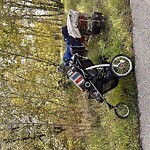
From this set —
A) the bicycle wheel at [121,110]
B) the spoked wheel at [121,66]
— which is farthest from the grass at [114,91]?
the spoked wheel at [121,66]

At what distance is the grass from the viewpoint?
29.5ft

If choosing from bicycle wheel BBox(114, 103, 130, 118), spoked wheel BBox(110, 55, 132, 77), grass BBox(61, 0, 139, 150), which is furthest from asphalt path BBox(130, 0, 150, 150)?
bicycle wheel BBox(114, 103, 130, 118)

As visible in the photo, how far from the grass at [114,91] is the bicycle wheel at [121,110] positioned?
3.6 inches

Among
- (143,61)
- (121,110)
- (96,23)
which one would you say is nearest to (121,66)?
(143,61)

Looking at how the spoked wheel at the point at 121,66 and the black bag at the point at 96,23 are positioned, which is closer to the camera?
the spoked wheel at the point at 121,66

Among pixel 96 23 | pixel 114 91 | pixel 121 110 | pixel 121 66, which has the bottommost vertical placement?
pixel 121 110

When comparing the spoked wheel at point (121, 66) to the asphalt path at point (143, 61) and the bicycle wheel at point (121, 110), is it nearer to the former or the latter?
the asphalt path at point (143, 61)

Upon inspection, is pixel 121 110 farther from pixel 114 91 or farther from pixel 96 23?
pixel 96 23

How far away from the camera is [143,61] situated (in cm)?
860

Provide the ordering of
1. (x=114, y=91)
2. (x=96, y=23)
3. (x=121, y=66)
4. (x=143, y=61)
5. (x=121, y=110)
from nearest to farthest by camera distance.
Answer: (x=121, y=66) → (x=143, y=61) → (x=121, y=110) → (x=114, y=91) → (x=96, y=23)

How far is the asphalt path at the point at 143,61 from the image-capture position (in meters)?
8.52

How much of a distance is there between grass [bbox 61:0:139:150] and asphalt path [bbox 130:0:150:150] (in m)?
0.17

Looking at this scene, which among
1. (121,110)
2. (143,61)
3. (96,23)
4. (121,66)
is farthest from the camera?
(96,23)

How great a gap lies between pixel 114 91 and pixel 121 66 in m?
1.31
